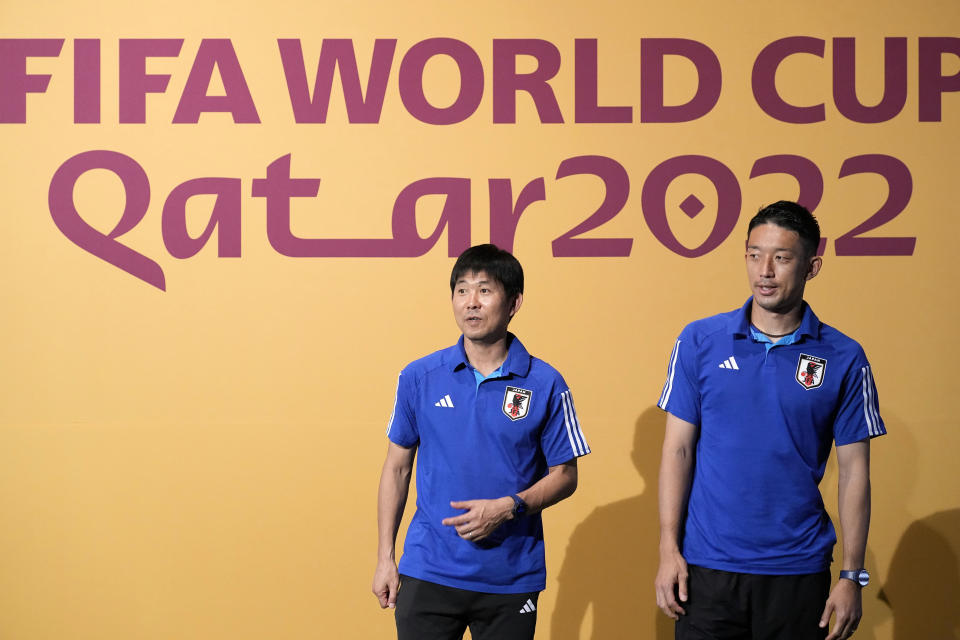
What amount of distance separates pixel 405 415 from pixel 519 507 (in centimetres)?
38

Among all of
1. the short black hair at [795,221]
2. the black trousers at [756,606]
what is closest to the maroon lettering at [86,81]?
the short black hair at [795,221]

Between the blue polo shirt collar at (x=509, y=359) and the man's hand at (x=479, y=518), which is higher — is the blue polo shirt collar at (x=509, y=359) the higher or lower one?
the higher one

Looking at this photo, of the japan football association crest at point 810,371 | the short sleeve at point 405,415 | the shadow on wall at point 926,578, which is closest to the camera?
the japan football association crest at point 810,371

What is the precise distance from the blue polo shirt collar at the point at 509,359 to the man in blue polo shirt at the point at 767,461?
0.37m

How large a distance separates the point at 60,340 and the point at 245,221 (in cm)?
78

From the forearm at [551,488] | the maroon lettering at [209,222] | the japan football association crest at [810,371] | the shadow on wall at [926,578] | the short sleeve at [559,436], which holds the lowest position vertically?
the shadow on wall at [926,578]

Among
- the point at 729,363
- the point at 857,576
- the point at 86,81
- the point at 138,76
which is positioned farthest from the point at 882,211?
the point at 86,81

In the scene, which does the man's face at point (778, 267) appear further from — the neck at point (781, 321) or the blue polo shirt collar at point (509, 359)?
the blue polo shirt collar at point (509, 359)

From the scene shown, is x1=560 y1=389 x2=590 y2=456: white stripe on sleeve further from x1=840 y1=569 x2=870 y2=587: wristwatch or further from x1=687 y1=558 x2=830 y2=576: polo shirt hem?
x1=840 y1=569 x2=870 y2=587: wristwatch

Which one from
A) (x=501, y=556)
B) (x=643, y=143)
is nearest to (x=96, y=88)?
(x=643, y=143)

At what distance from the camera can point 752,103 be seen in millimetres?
3299

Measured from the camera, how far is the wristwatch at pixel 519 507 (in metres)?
2.13

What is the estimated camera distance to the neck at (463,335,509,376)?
7.50 feet

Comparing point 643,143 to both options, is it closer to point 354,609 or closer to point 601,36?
point 601,36
